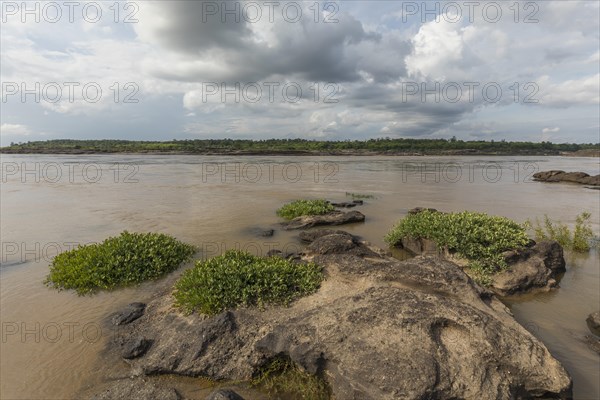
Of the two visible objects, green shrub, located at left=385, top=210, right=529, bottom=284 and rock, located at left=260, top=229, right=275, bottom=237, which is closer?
green shrub, located at left=385, top=210, right=529, bottom=284

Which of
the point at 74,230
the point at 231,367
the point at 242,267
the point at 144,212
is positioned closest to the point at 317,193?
the point at 144,212

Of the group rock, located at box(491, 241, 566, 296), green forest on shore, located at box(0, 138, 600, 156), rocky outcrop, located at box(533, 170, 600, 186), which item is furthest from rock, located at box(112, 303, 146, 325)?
green forest on shore, located at box(0, 138, 600, 156)

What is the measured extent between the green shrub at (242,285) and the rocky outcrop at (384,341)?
10.8 inches

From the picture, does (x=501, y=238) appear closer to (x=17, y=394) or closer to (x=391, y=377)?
(x=391, y=377)

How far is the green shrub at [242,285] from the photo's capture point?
741 centimetres

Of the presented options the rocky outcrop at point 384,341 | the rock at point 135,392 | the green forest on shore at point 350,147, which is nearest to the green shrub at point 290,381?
the rocky outcrop at point 384,341

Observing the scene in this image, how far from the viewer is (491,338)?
5.70 metres

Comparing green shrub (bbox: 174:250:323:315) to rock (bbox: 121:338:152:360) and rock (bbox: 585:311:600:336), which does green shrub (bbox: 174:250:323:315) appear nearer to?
rock (bbox: 121:338:152:360)

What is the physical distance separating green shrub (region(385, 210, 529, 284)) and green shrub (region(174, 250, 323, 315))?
4.74m

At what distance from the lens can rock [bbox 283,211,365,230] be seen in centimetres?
1700

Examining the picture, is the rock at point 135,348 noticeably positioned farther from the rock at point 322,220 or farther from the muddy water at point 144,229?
the rock at point 322,220

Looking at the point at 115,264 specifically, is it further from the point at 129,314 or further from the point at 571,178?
the point at 571,178

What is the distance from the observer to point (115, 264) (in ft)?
33.8

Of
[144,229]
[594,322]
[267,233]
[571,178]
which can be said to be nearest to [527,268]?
[594,322]
